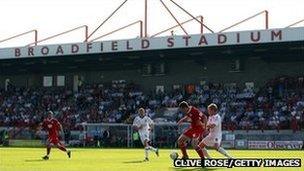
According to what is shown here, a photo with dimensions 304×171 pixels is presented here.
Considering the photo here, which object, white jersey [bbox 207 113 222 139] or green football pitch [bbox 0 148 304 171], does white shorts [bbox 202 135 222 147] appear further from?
green football pitch [bbox 0 148 304 171]

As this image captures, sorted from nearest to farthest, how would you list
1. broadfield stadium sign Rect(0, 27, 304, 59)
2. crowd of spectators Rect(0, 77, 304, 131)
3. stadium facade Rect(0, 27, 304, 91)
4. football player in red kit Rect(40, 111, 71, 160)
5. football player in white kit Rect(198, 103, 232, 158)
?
1. football player in white kit Rect(198, 103, 232, 158)
2. football player in red kit Rect(40, 111, 71, 160)
3. broadfield stadium sign Rect(0, 27, 304, 59)
4. crowd of spectators Rect(0, 77, 304, 131)
5. stadium facade Rect(0, 27, 304, 91)

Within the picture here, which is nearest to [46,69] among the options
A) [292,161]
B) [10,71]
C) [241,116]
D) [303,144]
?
[10,71]

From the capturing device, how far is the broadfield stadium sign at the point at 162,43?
5025 cm

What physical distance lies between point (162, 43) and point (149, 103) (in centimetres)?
664

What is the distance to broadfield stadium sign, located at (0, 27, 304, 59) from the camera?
50.2m

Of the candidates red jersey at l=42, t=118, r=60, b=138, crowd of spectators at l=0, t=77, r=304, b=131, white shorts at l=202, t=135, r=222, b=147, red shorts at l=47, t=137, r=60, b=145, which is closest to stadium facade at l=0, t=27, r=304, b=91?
crowd of spectators at l=0, t=77, r=304, b=131

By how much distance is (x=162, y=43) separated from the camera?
181 ft

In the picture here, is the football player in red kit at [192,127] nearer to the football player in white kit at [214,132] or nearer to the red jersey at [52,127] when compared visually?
the football player in white kit at [214,132]

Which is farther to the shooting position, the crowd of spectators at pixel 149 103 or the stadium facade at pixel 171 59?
the stadium facade at pixel 171 59

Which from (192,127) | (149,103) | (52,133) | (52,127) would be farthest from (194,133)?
(149,103)

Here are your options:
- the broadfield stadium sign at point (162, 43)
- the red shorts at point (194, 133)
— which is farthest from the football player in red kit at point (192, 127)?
the broadfield stadium sign at point (162, 43)

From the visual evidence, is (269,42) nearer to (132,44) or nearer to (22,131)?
(132,44)

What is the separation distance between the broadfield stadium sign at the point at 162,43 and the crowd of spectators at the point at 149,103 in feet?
16.6

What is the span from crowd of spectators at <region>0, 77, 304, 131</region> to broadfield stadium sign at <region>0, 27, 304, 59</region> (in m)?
5.06
